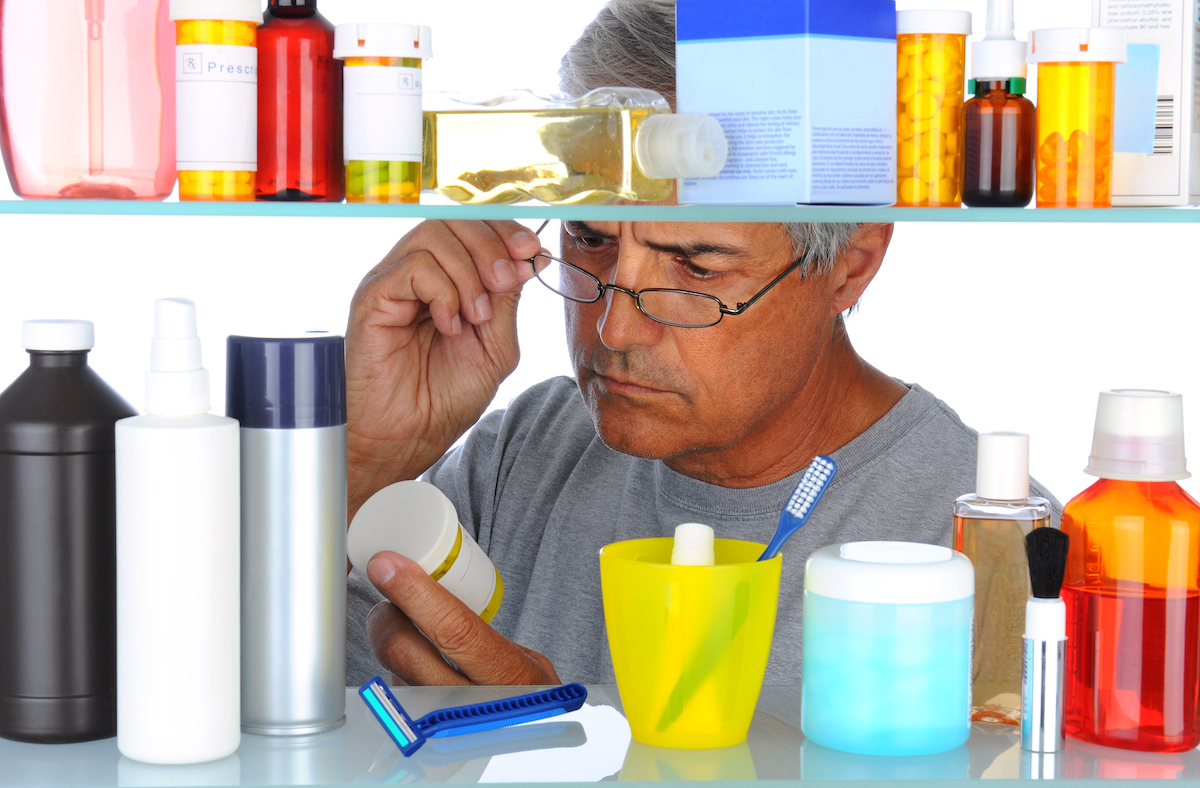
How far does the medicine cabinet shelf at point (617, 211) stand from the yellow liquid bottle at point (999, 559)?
13 centimetres

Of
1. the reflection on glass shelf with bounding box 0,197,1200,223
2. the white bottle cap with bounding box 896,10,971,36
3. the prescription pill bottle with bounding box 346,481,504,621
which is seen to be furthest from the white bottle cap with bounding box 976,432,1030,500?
the prescription pill bottle with bounding box 346,481,504,621

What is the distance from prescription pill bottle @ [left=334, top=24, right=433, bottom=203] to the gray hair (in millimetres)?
494

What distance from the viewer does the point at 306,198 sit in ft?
2.16

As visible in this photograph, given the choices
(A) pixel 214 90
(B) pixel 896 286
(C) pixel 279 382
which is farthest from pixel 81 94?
(B) pixel 896 286

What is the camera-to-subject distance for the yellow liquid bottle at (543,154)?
26.8 inches

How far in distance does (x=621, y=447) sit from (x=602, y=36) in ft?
1.35

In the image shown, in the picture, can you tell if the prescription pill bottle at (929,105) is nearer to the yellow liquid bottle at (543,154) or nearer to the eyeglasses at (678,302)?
the yellow liquid bottle at (543,154)

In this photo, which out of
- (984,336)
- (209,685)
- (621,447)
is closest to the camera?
(209,685)

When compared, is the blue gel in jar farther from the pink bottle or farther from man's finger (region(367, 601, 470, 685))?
the pink bottle

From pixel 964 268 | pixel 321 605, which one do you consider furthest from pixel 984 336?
pixel 321 605

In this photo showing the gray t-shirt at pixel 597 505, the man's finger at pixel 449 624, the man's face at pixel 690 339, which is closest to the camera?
the man's finger at pixel 449 624

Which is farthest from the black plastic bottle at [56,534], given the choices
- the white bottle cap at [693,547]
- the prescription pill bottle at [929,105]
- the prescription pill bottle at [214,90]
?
the prescription pill bottle at [929,105]

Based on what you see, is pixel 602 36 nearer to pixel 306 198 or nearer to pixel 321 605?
pixel 306 198

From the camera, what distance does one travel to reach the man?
3.51 ft
